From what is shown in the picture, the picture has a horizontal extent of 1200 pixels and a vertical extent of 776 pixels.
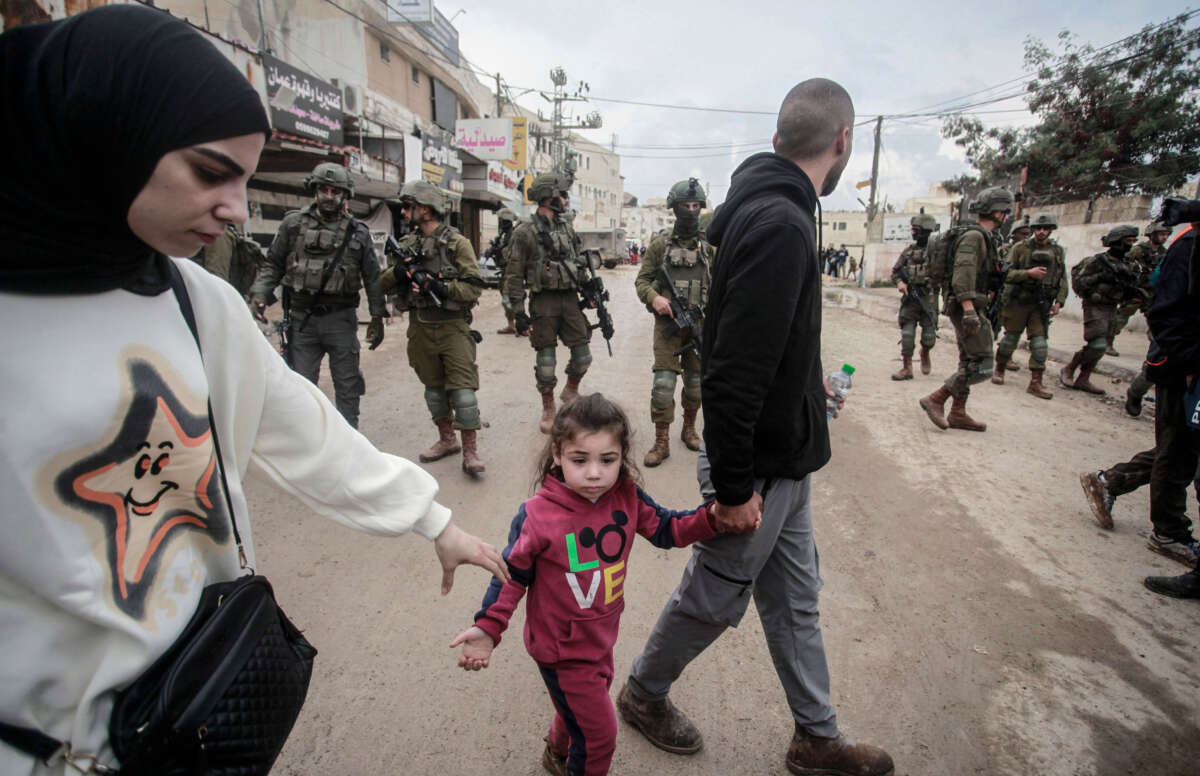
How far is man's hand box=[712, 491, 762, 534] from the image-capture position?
5.57 feet

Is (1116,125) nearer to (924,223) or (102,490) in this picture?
(924,223)

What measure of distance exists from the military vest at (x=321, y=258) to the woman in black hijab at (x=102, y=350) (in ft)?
11.4

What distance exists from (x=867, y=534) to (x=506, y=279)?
3.57 meters

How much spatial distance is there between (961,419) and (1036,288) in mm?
2360

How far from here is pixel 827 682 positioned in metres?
1.99

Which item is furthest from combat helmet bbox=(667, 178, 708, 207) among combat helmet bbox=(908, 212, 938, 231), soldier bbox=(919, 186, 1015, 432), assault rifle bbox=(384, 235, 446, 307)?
combat helmet bbox=(908, 212, 938, 231)

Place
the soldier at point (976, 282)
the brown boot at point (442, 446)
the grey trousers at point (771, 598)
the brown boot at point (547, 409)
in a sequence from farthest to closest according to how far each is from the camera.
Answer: the brown boot at point (547, 409)
the soldier at point (976, 282)
the brown boot at point (442, 446)
the grey trousers at point (771, 598)

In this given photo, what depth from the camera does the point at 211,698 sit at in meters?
0.90

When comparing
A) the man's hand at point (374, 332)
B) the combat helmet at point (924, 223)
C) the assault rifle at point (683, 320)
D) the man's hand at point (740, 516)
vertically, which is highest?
the combat helmet at point (924, 223)

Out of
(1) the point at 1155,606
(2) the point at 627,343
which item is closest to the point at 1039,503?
(1) the point at 1155,606

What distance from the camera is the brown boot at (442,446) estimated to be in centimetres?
449

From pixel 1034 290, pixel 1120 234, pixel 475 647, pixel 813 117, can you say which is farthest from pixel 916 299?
pixel 475 647

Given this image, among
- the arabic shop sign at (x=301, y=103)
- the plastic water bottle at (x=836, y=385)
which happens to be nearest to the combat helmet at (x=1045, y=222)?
the plastic water bottle at (x=836, y=385)

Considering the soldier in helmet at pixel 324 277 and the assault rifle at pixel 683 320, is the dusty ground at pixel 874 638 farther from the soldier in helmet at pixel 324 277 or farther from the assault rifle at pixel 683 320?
the assault rifle at pixel 683 320
